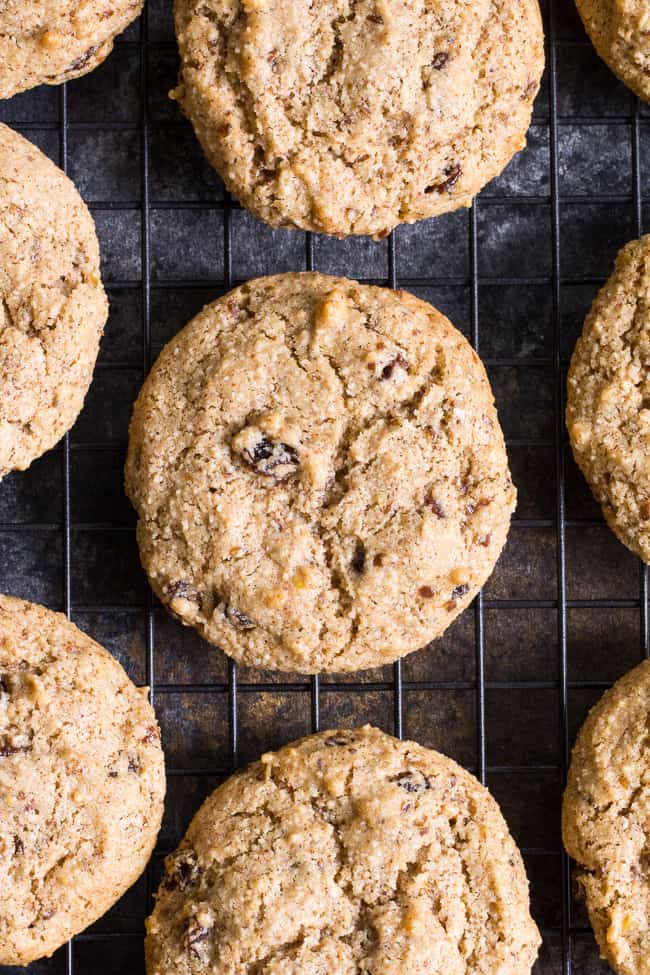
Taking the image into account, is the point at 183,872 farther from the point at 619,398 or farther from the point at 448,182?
the point at 448,182

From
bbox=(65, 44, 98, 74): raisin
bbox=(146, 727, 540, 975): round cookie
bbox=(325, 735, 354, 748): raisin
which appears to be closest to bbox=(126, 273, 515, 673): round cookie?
bbox=(325, 735, 354, 748): raisin

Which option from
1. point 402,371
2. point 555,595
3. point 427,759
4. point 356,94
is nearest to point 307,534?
point 402,371

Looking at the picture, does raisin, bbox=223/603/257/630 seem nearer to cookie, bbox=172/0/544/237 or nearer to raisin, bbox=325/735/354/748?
raisin, bbox=325/735/354/748

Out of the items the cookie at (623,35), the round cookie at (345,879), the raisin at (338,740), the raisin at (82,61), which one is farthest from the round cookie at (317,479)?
the cookie at (623,35)

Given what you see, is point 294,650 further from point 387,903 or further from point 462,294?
point 462,294

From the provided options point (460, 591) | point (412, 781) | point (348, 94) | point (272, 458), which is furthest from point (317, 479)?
point (348, 94)

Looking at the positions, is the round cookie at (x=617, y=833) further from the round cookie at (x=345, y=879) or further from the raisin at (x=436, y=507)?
the raisin at (x=436, y=507)
